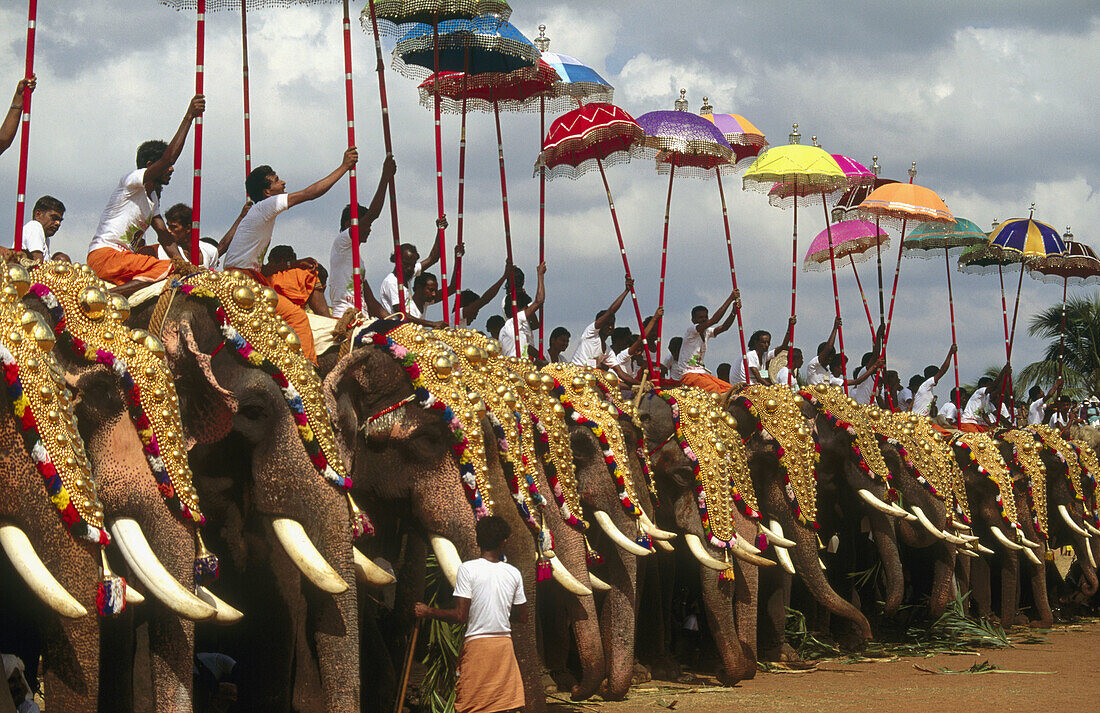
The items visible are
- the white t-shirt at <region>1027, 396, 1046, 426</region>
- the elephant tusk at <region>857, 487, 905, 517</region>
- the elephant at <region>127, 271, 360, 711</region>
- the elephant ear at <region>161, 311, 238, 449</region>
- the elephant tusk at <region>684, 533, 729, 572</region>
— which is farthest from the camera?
the white t-shirt at <region>1027, 396, 1046, 426</region>

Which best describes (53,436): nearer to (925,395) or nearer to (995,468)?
(995,468)

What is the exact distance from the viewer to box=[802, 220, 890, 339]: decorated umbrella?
19.5 meters

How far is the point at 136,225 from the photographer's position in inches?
322

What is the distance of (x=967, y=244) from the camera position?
65.2ft

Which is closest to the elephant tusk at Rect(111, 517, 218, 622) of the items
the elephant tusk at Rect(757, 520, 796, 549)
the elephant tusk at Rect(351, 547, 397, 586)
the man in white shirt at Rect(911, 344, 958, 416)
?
the elephant tusk at Rect(351, 547, 397, 586)

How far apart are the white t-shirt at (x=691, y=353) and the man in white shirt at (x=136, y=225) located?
7476mm

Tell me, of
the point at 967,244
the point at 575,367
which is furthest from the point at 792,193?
the point at 575,367

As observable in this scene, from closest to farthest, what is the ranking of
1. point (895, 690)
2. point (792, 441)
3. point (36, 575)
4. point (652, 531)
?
point (36, 575)
point (652, 531)
point (895, 690)
point (792, 441)

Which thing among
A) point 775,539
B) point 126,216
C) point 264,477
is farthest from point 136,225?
point 775,539

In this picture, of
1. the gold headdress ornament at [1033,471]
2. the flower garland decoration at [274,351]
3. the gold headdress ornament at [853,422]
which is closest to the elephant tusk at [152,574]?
the flower garland decoration at [274,351]

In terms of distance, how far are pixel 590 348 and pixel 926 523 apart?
3.78 metres

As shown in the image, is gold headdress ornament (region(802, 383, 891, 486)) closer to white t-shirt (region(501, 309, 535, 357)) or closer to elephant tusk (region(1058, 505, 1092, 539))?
white t-shirt (region(501, 309, 535, 357))

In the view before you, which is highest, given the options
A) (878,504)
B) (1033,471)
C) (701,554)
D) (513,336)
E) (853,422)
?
(513,336)

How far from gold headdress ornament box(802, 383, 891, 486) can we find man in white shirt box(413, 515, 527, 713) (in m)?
6.31
